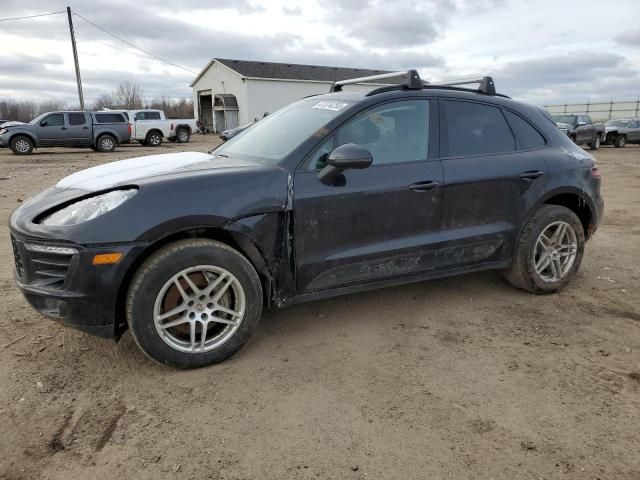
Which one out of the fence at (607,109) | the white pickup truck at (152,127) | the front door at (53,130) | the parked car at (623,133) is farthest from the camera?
the fence at (607,109)

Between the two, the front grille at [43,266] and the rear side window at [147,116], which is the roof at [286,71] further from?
the front grille at [43,266]

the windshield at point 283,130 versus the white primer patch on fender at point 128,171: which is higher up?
the windshield at point 283,130

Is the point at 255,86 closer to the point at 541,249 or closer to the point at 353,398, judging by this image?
the point at 541,249

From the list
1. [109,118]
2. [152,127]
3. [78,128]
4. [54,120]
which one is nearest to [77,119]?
[78,128]

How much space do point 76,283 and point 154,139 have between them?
78.5ft

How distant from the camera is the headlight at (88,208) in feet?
9.12

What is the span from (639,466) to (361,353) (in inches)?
63.1

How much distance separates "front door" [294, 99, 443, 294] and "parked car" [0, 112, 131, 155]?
20.3 metres

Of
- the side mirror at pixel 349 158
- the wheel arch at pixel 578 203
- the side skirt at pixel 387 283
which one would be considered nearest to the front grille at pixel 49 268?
the side skirt at pixel 387 283

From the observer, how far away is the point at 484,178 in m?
3.83

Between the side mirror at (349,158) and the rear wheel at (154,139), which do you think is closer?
the side mirror at (349,158)

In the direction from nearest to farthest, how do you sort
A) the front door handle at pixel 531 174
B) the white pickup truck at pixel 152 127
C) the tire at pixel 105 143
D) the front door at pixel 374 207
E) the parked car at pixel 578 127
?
the front door at pixel 374 207 → the front door handle at pixel 531 174 → the parked car at pixel 578 127 → the tire at pixel 105 143 → the white pickup truck at pixel 152 127

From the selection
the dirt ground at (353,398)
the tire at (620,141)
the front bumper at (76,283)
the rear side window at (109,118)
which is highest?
the rear side window at (109,118)

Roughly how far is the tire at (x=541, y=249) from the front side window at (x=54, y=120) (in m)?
20.9
